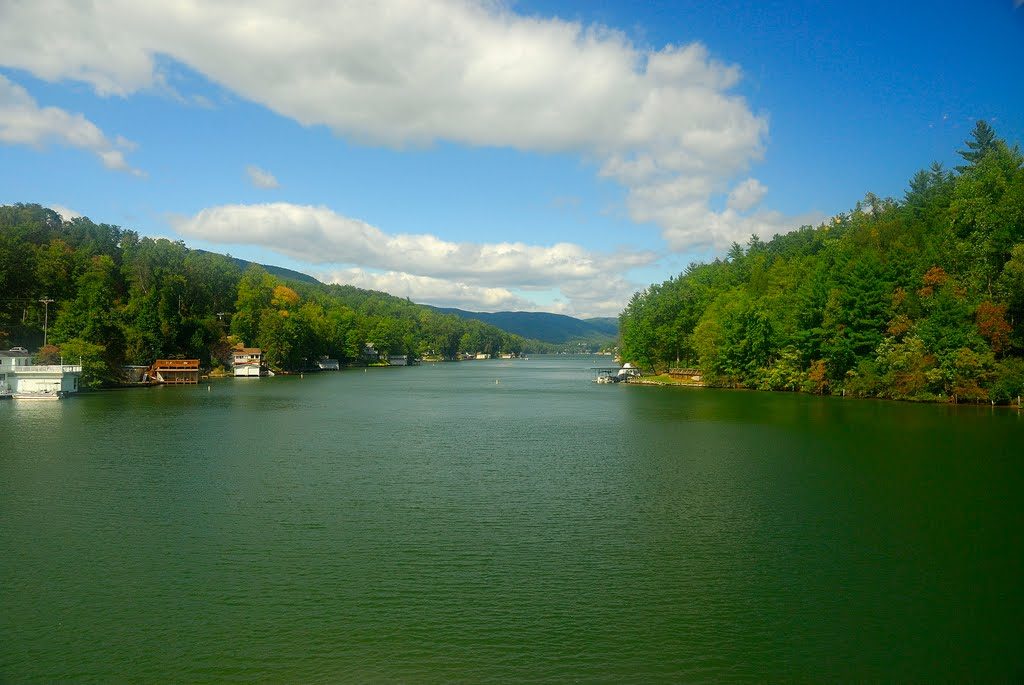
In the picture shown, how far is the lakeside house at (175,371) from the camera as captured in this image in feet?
263

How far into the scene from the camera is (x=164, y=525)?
1770 cm

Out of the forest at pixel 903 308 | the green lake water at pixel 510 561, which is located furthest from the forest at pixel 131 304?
the forest at pixel 903 308

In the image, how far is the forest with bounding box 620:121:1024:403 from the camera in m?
46.3

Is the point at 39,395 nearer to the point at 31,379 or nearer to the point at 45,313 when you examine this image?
the point at 31,379

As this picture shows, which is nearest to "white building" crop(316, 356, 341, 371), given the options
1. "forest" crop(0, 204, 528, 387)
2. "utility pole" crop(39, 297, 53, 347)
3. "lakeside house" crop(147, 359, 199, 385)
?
"forest" crop(0, 204, 528, 387)

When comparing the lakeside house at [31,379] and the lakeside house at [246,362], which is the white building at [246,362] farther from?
the lakeside house at [31,379]

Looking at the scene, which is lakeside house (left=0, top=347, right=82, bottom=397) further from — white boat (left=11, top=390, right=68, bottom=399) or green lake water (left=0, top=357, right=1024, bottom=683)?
green lake water (left=0, top=357, right=1024, bottom=683)

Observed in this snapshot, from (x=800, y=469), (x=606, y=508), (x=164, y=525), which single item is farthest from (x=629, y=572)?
(x=800, y=469)

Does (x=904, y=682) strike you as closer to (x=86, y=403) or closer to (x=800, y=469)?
(x=800, y=469)

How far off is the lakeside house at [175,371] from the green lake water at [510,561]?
165 feet

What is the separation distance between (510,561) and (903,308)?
49469mm

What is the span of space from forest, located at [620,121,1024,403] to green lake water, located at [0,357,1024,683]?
1981cm

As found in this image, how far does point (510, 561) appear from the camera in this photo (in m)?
15.0

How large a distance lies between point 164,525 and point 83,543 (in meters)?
1.89
